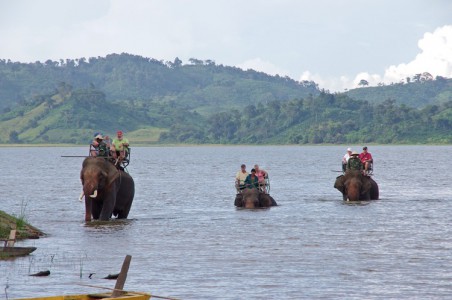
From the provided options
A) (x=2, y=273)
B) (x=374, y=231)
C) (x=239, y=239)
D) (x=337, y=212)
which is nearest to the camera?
(x=2, y=273)

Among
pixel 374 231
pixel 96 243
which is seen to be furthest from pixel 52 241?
pixel 374 231

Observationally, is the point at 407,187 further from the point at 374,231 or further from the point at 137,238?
the point at 137,238

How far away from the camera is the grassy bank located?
30.7m

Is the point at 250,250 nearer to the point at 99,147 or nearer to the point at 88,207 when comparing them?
the point at 99,147

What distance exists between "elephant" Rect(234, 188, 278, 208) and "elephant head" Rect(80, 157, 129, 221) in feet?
30.9

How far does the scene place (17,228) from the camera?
32.9 metres

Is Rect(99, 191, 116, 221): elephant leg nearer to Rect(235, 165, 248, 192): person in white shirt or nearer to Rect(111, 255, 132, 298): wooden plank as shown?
Rect(235, 165, 248, 192): person in white shirt

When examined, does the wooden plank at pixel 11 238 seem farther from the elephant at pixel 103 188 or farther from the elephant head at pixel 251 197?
the elephant head at pixel 251 197

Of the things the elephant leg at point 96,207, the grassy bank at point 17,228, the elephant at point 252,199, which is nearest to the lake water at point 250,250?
the grassy bank at point 17,228

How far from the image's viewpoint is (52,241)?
3369 centimetres

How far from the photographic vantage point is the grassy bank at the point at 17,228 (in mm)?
30703

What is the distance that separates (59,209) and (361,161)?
608 inches

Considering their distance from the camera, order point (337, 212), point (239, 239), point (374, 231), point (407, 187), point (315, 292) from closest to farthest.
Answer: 1. point (315, 292)
2. point (239, 239)
3. point (374, 231)
4. point (337, 212)
5. point (407, 187)

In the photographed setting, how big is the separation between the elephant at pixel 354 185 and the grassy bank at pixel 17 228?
18.1 meters
